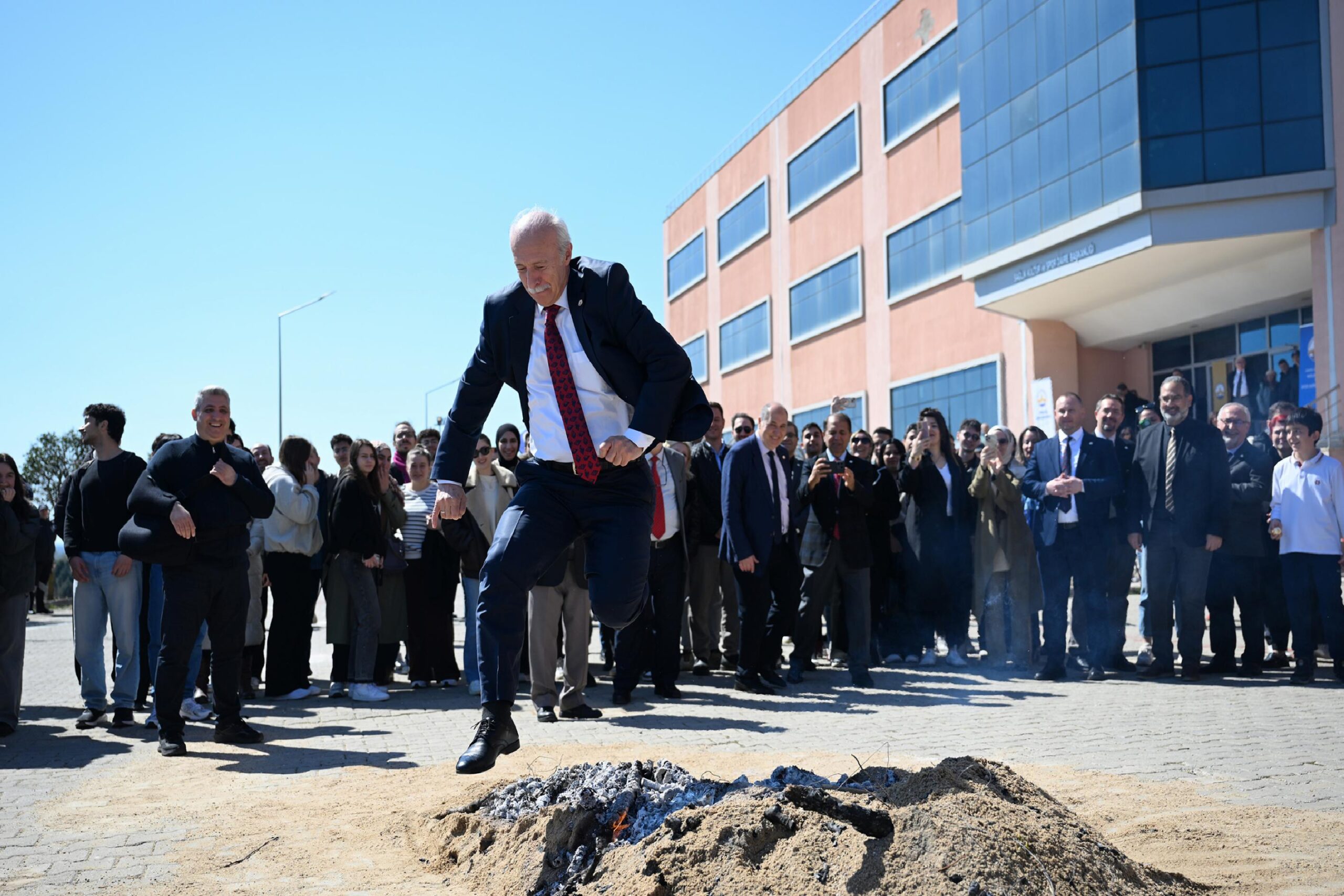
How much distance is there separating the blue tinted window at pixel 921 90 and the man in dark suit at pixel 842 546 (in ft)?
78.3

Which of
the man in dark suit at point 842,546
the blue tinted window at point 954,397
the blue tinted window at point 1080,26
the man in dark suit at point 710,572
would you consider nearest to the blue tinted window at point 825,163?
the blue tinted window at point 954,397

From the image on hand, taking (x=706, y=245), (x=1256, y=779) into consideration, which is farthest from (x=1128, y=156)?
(x=706, y=245)

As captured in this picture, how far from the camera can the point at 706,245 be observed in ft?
180

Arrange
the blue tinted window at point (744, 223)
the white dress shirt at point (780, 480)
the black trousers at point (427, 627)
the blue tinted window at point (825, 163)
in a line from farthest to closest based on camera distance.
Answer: the blue tinted window at point (744, 223) → the blue tinted window at point (825, 163) → the black trousers at point (427, 627) → the white dress shirt at point (780, 480)

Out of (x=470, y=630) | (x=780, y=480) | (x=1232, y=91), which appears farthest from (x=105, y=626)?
(x=1232, y=91)

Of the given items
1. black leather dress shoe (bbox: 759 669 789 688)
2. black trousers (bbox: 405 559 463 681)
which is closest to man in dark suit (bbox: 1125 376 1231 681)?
black leather dress shoe (bbox: 759 669 789 688)

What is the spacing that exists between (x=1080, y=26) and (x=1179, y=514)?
19.0 m

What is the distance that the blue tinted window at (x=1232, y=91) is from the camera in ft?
74.9

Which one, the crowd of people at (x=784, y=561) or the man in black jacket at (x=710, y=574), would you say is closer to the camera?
the crowd of people at (x=784, y=561)

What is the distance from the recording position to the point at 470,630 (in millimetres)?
9805

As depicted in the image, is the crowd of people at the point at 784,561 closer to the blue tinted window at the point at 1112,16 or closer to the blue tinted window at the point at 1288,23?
the blue tinted window at the point at 1288,23

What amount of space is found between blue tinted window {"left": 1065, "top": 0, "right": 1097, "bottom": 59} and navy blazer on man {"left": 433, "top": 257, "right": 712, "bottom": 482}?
23.9 m

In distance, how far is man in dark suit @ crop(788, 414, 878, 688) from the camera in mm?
10156

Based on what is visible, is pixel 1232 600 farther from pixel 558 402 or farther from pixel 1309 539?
pixel 558 402
